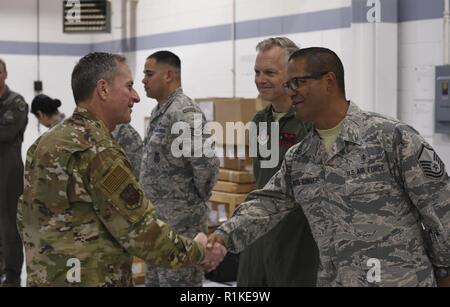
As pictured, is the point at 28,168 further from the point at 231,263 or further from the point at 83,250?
the point at 231,263

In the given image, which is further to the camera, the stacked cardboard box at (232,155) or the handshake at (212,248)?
the stacked cardboard box at (232,155)

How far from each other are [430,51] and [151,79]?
2.07 m

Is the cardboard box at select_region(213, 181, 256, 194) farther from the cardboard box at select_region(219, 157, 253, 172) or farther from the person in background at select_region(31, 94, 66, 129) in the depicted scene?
the person in background at select_region(31, 94, 66, 129)

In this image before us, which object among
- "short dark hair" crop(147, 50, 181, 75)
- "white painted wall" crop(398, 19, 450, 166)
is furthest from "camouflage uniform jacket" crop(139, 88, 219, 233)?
"white painted wall" crop(398, 19, 450, 166)

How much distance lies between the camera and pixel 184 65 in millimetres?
7418

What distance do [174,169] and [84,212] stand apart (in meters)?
1.80

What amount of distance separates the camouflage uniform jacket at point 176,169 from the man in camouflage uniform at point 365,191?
1459mm

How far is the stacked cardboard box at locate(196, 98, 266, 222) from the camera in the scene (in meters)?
5.61

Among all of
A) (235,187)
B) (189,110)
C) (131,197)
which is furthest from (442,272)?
(235,187)

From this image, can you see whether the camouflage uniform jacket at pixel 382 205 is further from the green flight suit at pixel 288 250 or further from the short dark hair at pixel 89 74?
the short dark hair at pixel 89 74

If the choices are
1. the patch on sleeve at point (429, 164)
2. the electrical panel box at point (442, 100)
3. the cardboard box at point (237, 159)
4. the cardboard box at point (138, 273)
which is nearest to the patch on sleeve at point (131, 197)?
the patch on sleeve at point (429, 164)

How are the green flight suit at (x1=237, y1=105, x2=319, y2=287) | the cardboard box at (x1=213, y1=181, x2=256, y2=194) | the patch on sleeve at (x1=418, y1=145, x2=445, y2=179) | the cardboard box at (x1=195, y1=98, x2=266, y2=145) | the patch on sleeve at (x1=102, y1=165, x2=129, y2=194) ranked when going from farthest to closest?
the cardboard box at (x1=195, y1=98, x2=266, y2=145), the cardboard box at (x1=213, y1=181, x2=256, y2=194), the green flight suit at (x1=237, y1=105, x2=319, y2=287), the patch on sleeve at (x1=418, y1=145, x2=445, y2=179), the patch on sleeve at (x1=102, y1=165, x2=129, y2=194)

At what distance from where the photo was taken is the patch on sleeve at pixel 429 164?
7.73 feet
